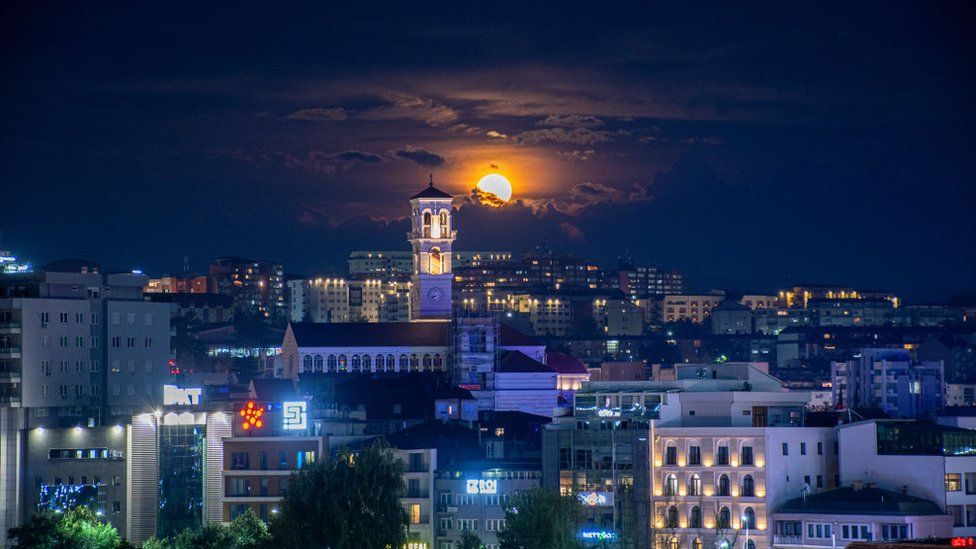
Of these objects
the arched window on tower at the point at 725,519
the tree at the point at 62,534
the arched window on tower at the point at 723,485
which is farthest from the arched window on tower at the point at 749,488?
the tree at the point at 62,534

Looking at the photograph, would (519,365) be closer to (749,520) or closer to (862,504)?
(749,520)

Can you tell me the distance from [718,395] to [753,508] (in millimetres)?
5979

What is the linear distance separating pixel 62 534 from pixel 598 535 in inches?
732

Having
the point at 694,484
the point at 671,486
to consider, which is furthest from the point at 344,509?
the point at 694,484

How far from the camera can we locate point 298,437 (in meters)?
95.6

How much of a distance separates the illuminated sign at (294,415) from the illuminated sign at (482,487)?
8385mm

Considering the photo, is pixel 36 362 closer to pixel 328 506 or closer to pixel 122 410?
pixel 122 410

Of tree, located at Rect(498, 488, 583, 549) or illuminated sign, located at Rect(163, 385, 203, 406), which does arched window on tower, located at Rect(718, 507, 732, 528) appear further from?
illuminated sign, located at Rect(163, 385, 203, 406)

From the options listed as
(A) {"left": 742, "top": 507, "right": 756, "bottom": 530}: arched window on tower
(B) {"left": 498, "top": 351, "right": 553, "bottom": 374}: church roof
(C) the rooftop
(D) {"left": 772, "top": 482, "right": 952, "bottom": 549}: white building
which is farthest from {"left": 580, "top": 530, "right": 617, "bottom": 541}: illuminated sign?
(B) {"left": 498, "top": 351, "right": 553, "bottom": 374}: church roof

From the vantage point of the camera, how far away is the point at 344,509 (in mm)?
81312

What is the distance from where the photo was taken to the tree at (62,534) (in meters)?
83.5

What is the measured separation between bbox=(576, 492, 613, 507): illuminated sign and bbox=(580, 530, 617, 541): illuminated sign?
1475mm

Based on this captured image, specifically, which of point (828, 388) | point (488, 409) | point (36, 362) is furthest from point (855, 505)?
point (828, 388)

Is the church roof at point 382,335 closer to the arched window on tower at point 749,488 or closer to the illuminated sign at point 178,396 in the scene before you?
the illuminated sign at point 178,396
